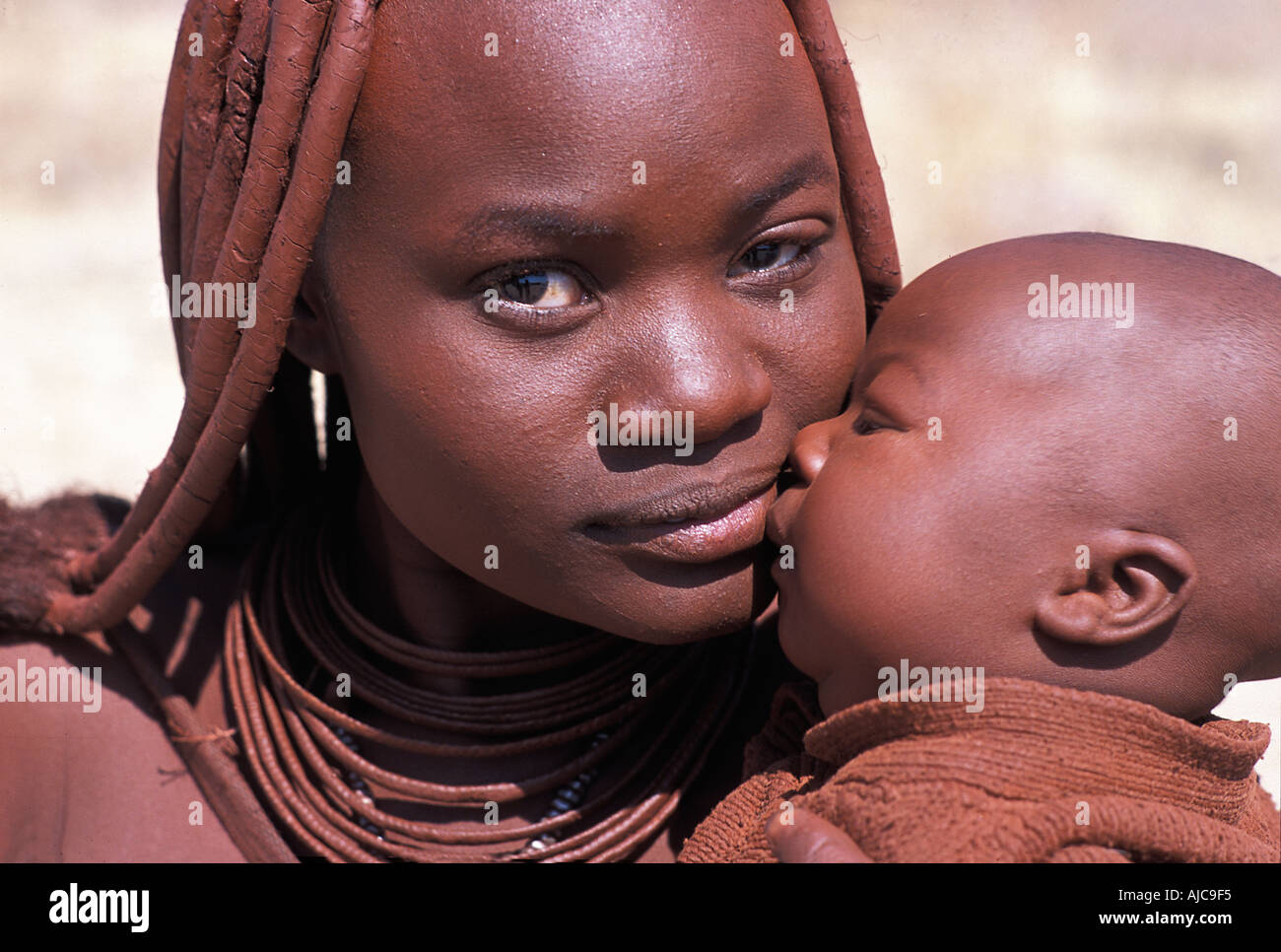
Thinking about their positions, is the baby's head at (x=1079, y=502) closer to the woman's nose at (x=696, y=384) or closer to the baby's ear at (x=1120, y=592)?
the baby's ear at (x=1120, y=592)

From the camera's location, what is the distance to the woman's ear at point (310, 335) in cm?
234

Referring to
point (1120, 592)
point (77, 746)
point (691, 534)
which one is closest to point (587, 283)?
point (691, 534)

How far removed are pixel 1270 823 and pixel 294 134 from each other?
1921 millimetres

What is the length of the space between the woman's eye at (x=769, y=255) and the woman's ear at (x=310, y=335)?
2.23 ft

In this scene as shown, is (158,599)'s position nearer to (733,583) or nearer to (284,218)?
(284,218)

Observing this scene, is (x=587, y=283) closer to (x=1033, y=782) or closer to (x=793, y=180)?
(x=793, y=180)

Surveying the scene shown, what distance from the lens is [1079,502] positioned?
1.93 metres

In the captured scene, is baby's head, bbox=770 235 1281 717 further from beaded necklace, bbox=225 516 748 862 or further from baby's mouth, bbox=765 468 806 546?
beaded necklace, bbox=225 516 748 862

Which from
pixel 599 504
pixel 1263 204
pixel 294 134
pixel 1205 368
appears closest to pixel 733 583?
pixel 599 504

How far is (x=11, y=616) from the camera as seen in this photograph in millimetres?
2721

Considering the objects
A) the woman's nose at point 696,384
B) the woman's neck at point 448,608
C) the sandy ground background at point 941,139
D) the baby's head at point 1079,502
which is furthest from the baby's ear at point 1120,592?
the sandy ground background at point 941,139

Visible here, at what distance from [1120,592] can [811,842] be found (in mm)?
529
